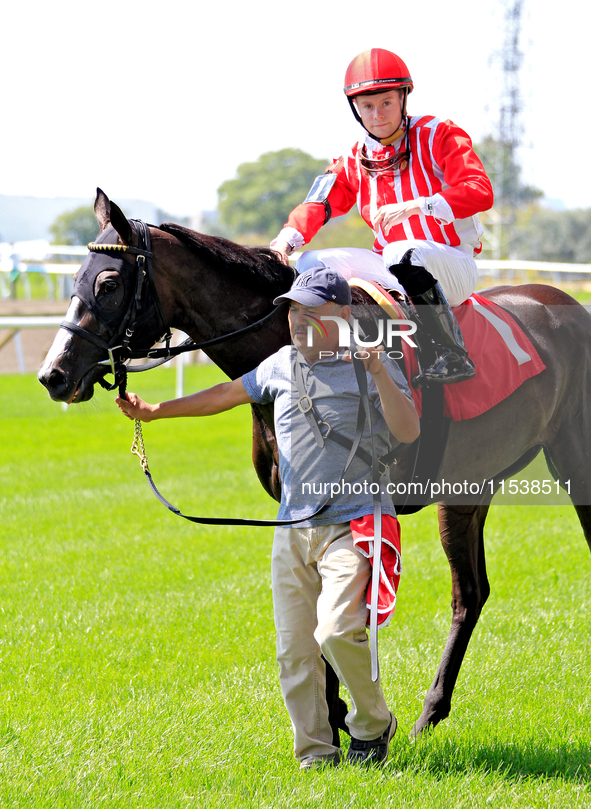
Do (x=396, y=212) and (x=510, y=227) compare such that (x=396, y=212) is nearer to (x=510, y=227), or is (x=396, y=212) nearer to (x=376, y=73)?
(x=376, y=73)

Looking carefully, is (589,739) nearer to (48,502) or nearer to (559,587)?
(559,587)

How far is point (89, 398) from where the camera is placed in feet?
10.1

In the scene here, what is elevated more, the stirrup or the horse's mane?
the horse's mane

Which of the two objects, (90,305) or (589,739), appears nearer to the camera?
(90,305)

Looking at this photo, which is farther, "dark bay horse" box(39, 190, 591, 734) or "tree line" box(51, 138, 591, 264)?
"tree line" box(51, 138, 591, 264)

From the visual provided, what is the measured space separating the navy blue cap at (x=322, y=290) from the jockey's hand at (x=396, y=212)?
0.61 metres

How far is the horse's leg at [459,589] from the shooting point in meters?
3.55

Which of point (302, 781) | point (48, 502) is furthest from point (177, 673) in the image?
point (48, 502)

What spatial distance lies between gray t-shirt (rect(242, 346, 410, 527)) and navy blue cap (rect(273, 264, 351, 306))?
0.68 ft

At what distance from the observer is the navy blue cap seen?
102 inches

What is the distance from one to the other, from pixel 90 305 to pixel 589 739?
8.30ft

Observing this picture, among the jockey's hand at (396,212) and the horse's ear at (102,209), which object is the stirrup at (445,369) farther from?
the horse's ear at (102,209)

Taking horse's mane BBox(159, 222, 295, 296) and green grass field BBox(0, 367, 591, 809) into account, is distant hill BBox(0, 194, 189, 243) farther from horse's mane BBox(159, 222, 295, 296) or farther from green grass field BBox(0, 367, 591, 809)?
horse's mane BBox(159, 222, 295, 296)

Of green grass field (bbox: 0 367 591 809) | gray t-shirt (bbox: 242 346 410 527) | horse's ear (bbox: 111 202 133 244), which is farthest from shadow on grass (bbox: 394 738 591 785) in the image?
horse's ear (bbox: 111 202 133 244)
